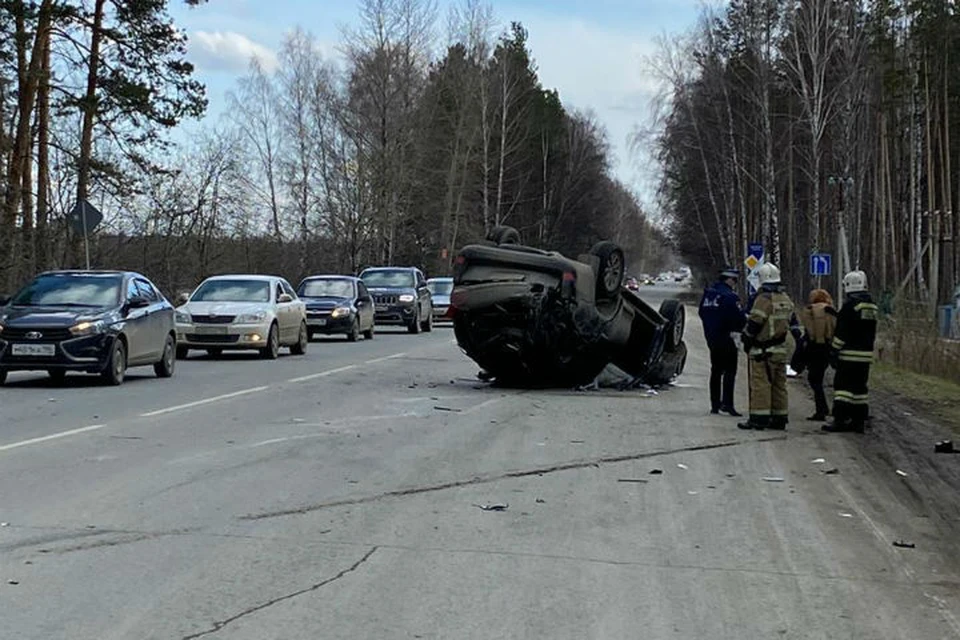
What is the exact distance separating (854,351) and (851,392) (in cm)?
49

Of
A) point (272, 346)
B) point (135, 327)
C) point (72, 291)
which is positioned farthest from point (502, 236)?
point (272, 346)

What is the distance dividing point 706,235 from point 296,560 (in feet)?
230

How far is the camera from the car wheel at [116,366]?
16.7 metres

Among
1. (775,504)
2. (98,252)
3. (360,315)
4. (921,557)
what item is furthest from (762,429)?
(98,252)

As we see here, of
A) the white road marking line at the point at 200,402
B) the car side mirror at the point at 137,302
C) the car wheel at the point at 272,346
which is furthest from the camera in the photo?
the car wheel at the point at 272,346

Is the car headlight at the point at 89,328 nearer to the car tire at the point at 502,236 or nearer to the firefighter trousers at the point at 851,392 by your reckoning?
the car tire at the point at 502,236

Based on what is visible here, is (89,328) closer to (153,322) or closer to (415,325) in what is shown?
(153,322)

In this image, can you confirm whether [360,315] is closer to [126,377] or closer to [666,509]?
[126,377]

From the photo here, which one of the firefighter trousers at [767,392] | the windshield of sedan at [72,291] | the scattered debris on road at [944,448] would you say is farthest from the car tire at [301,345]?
the scattered debris on road at [944,448]

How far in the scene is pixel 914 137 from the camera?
4950 centimetres

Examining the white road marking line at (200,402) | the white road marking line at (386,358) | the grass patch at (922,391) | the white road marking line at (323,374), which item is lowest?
the grass patch at (922,391)

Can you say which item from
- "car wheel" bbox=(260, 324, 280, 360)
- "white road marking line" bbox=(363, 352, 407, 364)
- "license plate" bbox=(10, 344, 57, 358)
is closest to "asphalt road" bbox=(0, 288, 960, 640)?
"license plate" bbox=(10, 344, 57, 358)

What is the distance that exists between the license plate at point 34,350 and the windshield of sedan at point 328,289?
14969 millimetres

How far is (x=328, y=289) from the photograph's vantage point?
31391 mm
